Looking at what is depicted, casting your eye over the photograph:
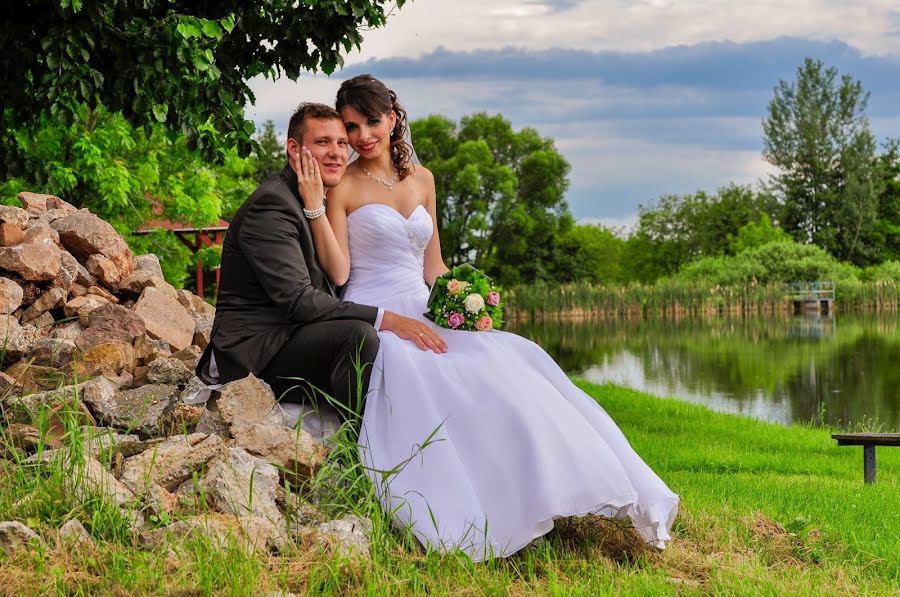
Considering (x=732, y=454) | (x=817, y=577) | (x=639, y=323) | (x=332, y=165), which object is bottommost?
(x=639, y=323)

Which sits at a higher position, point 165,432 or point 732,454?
point 165,432

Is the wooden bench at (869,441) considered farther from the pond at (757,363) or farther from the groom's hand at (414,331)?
the groom's hand at (414,331)

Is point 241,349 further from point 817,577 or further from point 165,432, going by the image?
point 817,577

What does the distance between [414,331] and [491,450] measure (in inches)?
29.0

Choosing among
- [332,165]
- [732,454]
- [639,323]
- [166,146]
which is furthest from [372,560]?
[639,323]

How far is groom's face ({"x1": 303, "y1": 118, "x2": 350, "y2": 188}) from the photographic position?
17.6 ft

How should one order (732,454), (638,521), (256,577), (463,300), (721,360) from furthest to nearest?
(721,360)
(732,454)
(463,300)
(638,521)
(256,577)

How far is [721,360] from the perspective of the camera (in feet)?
83.5

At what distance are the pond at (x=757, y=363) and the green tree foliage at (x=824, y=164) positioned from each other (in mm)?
26015

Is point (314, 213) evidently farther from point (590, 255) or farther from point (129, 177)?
point (590, 255)

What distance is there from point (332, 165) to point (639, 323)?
120ft

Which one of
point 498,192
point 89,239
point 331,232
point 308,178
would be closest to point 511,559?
point 331,232

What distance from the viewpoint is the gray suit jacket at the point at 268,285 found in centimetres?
519

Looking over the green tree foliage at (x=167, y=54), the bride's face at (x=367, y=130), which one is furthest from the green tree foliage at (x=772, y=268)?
the bride's face at (x=367, y=130)
